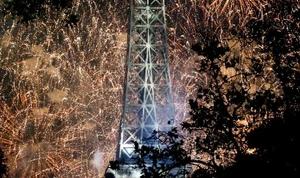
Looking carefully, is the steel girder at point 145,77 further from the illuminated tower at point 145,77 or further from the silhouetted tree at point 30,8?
the silhouetted tree at point 30,8

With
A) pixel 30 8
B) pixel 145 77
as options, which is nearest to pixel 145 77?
pixel 145 77

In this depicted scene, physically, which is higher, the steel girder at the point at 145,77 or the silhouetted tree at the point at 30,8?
the steel girder at the point at 145,77

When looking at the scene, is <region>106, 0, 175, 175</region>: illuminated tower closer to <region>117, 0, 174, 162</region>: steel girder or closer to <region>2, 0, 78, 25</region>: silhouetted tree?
<region>117, 0, 174, 162</region>: steel girder

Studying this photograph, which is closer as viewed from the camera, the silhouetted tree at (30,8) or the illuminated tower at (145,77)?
the silhouetted tree at (30,8)

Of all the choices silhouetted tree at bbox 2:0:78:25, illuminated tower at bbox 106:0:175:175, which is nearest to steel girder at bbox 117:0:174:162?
illuminated tower at bbox 106:0:175:175

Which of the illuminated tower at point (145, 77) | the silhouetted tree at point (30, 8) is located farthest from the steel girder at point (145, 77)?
the silhouetted tree at point (30, 8)

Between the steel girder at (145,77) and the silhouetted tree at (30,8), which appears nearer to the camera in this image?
the silhouetted tree at (30,8)

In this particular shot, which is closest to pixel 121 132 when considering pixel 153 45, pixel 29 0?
pixel 153 45

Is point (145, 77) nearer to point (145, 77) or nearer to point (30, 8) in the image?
point (145, 77)
